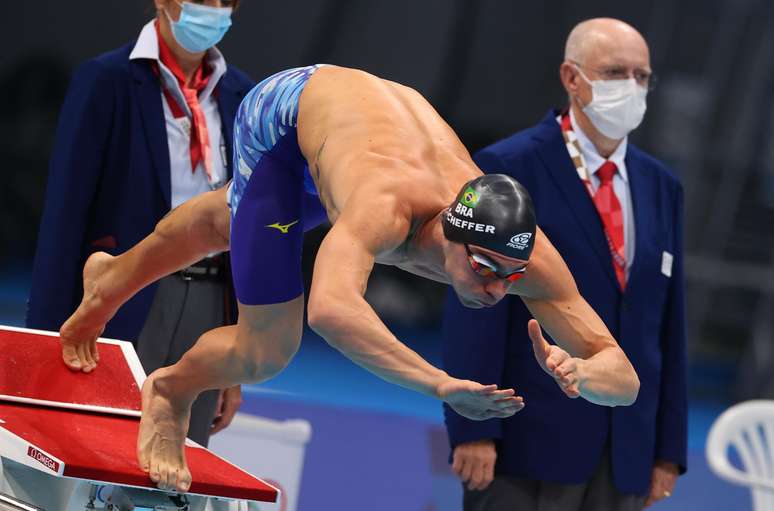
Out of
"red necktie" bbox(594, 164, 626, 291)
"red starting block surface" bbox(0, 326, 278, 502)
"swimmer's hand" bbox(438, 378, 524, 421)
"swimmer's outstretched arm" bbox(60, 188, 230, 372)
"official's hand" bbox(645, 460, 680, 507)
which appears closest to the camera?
"swimmer's hand" bbox(438, 378, 524, 421)

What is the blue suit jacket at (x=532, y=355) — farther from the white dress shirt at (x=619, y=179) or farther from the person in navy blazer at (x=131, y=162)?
the person in navy blazer at (x=131, y=162)

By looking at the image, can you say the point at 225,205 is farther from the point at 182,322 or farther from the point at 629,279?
the point at 629,279

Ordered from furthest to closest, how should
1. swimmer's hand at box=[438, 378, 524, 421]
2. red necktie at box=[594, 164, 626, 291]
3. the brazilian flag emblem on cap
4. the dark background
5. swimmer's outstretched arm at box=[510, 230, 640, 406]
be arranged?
1. the dark background
2. red necktie at box=[594, 164, 626, 291]
3. swimmer's outstretched arm at box=[510, 230, 640, 406]
4. the brazilian flag emblem on cap
5. swimmer's hand at box=[438, 378, 524, 421]

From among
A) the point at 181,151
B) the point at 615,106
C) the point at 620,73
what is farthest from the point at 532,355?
the point at 181,151

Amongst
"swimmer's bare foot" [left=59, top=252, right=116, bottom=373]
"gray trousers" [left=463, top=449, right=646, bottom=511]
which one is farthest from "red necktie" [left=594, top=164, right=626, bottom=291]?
"swimmer's bare foot" [left=59, top=252, right=116, bottom=373]

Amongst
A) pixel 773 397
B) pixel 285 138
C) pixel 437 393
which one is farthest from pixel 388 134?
pixel 773 397

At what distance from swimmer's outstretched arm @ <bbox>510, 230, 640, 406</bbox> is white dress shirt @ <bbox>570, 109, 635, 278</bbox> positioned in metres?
1.05

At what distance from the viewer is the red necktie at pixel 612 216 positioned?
435cm

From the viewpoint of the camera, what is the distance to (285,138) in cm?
357

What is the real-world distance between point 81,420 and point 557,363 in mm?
1697

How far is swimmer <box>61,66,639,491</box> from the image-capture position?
116 inches

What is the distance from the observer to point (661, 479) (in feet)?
14.7

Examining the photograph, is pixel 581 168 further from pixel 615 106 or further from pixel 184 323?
pixel 184 323

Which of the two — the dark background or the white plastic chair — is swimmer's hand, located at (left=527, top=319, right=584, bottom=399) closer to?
the white plastic chair
